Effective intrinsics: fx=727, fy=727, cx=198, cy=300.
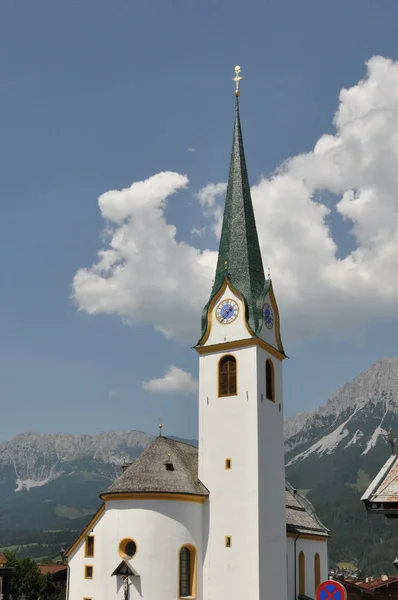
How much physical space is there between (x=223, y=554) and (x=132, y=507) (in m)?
6.78

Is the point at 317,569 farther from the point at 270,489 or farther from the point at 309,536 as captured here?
the point at 270,489

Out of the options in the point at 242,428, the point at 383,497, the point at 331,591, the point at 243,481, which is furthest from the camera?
the point at 242,428

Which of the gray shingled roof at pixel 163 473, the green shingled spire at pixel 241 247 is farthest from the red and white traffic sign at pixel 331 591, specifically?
the green shingled spire at pixel 241 247

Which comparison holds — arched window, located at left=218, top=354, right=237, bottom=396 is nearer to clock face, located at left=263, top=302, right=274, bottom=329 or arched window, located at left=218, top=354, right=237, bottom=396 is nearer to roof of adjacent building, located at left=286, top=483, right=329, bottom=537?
clock face, located at left=263, top=302, right=274, bottom=329

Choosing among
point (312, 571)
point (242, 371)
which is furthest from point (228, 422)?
point (312, 571)

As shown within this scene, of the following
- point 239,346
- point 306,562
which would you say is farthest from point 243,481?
point 306,562

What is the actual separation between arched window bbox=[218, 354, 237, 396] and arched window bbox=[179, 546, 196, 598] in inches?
427

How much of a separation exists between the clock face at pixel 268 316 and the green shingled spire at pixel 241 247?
0.93 metres

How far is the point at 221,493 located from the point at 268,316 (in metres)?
13.4

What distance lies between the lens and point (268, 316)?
54469mm

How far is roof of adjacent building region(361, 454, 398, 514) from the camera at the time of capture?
16969mm

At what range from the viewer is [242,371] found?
51375 mm

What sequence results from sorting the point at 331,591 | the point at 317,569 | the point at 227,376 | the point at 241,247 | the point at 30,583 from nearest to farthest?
the point at 331,591
the point at 227,376
the point at 241,247
the point at 317,569
the point at 30,583

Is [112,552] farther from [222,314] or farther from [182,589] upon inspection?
[222,314]
